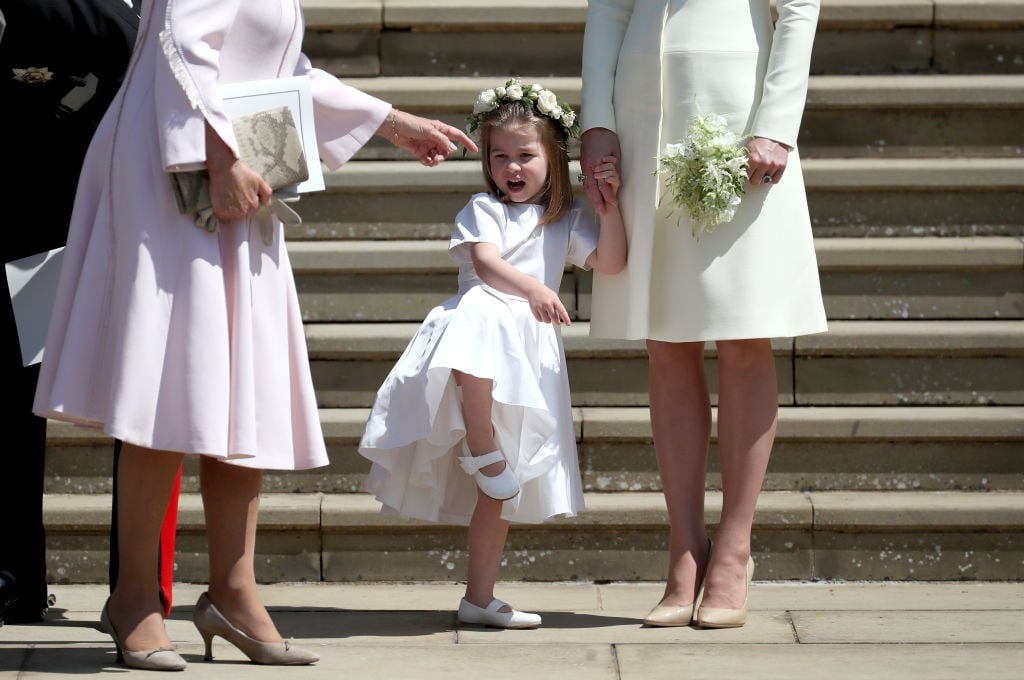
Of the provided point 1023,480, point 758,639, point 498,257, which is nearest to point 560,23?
point 498,257

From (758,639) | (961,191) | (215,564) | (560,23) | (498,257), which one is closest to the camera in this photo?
(215,564)

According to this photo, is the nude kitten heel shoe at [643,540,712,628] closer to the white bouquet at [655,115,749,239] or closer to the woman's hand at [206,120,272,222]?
the white bouquet at [655,115,749,239]

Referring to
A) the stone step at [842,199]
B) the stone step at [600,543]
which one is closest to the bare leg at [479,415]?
the stone step at [600,543]

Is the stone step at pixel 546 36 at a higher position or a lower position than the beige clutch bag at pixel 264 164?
higher

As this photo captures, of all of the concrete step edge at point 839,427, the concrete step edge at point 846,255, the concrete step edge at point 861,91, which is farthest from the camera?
the concrete step edge at point 861,91

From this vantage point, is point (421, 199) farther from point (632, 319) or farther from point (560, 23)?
point (632, 319)

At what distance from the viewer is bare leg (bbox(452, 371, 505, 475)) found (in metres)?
3.71

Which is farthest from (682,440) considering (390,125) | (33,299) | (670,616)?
(33,299)

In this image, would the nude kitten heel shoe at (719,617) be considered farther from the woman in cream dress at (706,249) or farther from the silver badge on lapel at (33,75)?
the silver badge on lapel at (33,75)

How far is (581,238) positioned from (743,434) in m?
0.66

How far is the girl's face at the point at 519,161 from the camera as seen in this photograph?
3.87m

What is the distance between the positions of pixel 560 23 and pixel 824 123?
3.39ft

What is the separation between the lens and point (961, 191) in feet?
16.9

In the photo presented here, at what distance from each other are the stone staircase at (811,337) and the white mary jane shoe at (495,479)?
30.5 inches
